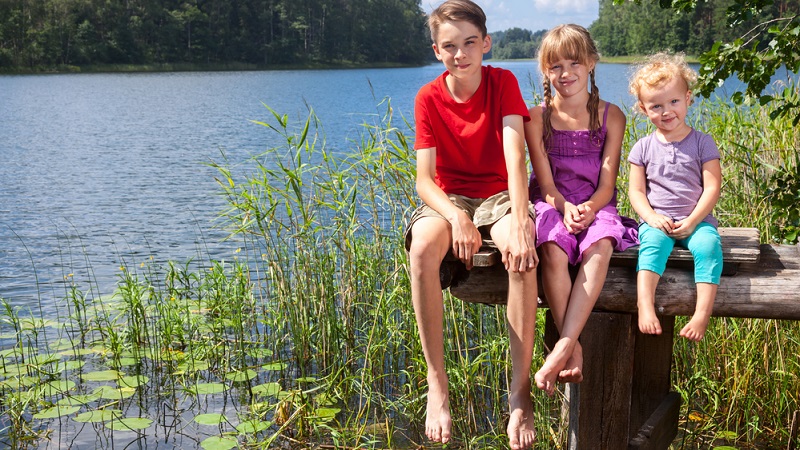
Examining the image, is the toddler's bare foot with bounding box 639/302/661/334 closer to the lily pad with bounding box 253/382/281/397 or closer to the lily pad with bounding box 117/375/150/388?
the lily pad with bounding box 253/382/281/397

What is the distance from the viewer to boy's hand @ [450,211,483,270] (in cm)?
264

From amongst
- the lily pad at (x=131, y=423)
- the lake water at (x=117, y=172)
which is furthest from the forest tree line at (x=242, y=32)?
the lily pad at (x=131, y=423)

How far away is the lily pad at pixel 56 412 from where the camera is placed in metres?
4.34

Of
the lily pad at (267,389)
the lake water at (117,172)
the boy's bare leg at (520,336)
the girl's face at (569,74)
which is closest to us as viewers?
the boy's bare leg at (520,336)

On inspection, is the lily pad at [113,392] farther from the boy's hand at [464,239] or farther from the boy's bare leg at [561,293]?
the boy's bare leg at [561,293]

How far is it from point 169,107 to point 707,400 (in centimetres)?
2569

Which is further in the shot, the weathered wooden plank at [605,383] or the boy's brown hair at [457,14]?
the boy's brown hair at [457,14]

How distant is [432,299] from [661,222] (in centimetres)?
78

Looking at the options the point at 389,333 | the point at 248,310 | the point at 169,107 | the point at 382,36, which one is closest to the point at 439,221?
the point at 389,333

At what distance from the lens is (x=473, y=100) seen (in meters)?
2.98

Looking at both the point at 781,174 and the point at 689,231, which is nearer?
the point at 689,231

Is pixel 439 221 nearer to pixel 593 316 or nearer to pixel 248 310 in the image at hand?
pixel 593 316

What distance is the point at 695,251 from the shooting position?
8.49 feet

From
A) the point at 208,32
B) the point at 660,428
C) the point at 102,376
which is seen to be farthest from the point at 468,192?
the point at 208,32
